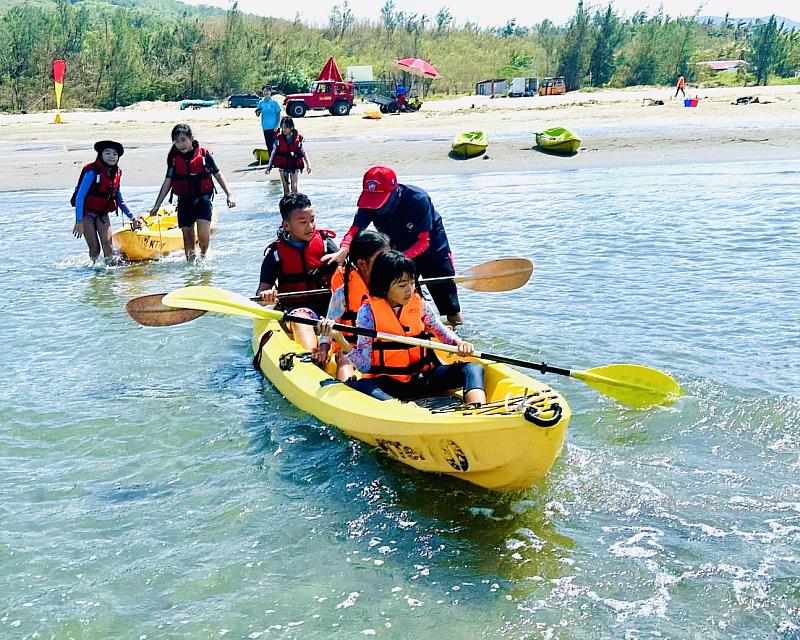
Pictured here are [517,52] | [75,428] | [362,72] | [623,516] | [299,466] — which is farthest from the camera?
[517,52]

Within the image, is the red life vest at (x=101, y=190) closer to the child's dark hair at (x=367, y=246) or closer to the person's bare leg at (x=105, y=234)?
the person's bare leg at (x=105, y=234)

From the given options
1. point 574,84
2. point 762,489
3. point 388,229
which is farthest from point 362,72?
point 762,489

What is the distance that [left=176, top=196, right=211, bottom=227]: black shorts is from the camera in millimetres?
8477

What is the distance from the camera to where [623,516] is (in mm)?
3854

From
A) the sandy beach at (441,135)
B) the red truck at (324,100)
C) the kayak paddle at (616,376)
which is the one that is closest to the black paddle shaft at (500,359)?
the kayak paddle at (616,376)

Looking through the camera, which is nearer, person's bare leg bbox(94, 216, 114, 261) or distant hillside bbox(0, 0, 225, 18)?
person's bare leg bbox(94, 216, 114, 261)

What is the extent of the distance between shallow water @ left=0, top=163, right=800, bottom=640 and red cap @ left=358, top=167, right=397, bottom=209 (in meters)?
1.34

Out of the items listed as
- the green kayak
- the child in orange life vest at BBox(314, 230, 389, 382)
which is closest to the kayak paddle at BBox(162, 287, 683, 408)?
the child in orange life vest at BBox(314, 230, 389, 382)

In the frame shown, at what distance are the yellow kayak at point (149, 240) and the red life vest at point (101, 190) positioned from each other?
0.84 metres

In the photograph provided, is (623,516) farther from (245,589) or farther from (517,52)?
(517,52)

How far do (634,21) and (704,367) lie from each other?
4600 cm

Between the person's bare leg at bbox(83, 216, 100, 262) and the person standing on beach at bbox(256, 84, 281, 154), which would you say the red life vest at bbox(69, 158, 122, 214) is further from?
the person standing on beach at bbox(256, 84, 281, 154)

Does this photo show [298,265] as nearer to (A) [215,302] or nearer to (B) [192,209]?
(A) [215,302]

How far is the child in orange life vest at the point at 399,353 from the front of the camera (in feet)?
14.2
